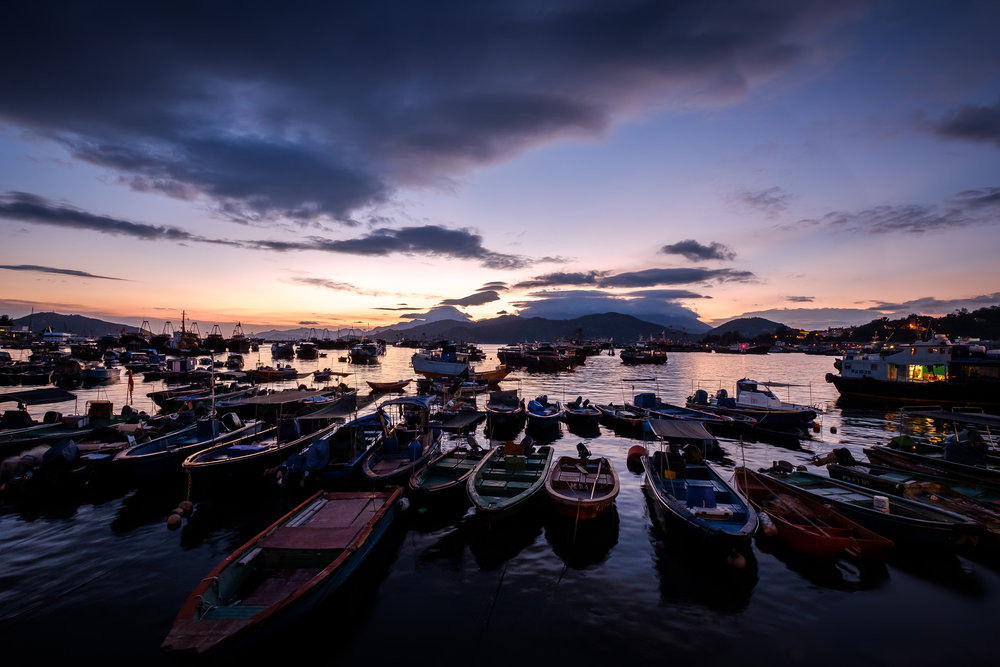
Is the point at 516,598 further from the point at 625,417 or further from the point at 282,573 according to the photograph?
the point at 625,417

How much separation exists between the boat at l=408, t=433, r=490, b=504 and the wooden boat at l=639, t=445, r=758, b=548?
24.4ft

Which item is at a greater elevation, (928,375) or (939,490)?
(928,375)

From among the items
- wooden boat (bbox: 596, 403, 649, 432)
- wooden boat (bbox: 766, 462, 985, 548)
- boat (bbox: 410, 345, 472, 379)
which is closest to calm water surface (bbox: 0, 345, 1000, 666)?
wooden boat (bbox: 766, 462, 985, 548)

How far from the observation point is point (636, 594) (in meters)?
11.9

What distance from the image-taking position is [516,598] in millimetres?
11672

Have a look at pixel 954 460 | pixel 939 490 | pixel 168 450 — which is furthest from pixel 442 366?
pixel 939 490


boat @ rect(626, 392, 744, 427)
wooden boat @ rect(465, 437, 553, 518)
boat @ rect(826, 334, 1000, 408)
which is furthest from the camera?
boat @ rect(826, 334, 1000, 408)

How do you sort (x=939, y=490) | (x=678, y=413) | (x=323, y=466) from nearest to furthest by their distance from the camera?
(x=939, y=490) < (x=323, y=466) < (x=678, y=413)

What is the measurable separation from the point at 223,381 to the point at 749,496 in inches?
2677

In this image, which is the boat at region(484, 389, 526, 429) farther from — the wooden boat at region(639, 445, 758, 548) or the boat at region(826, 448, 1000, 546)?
the boat at region(826, 448, 1000, 546)

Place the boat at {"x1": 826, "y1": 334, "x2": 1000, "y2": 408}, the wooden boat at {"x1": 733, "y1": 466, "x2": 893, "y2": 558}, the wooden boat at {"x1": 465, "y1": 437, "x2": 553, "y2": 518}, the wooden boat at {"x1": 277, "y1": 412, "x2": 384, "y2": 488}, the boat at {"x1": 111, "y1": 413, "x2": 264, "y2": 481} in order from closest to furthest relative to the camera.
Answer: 1. the wooden boat at {"x1": 733, "y1": 466, "x2": 893, "y2": 558}
2. the wooden boat at {"x1": 465, "y1": 437, "x2": 553, "y2": 518}
3. the wooden boat at {"x1": 277, "y1": 412, "x2": 384, "y2": 488}
4. the boat at {"x1": 111, "y1": 413, "x2": 264, "y2": 481}
5. the boat at {"x1": 826, "y1": 334, "x2": 1000, "y2": 408}

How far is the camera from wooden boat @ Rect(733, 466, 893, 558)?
492 inches

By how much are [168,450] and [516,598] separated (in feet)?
59.5

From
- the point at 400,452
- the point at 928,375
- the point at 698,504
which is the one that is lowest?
the point at 698,504
